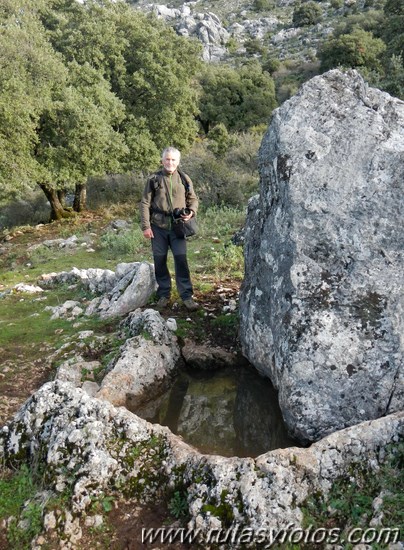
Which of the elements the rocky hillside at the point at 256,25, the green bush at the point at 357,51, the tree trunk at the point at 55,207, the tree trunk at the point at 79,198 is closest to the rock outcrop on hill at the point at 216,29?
the rocky hillside at the point at 256,25

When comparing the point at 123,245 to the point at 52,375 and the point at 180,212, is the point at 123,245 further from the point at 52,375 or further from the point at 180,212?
the point at 52,375

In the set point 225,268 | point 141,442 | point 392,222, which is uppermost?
point 392,222

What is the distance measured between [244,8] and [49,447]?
11077cm

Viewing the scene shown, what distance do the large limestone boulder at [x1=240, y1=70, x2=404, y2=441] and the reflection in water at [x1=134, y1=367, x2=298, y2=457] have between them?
0.48 metres

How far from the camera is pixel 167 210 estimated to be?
285 inches

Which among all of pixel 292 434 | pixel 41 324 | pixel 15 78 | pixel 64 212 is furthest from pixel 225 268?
pixel 64 212

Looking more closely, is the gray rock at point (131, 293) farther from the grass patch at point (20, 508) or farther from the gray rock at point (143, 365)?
the grass patch at point (20, 508)

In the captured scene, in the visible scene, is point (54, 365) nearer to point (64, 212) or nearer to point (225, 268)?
point (225, 268)

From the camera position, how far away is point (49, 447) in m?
4.26

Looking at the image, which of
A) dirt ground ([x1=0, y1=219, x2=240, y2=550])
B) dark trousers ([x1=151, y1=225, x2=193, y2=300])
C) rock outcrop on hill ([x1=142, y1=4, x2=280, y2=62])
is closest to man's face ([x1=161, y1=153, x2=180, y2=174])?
dark trousers ([x1=151, y1=225, x2=193, y2=300])

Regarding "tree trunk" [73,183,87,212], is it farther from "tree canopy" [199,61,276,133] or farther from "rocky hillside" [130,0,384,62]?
"rocky hillside" [130,0,384,62]

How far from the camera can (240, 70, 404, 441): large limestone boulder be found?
486cm

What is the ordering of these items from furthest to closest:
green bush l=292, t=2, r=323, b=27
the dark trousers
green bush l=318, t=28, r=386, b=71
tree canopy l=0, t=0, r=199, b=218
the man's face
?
green bush l=292, t=2, r=323, b=27, green bush l=318, t=28, r=386, b=71, tree canopy l=0, t=0, r=199, b=218, the dark trousers, the man's face

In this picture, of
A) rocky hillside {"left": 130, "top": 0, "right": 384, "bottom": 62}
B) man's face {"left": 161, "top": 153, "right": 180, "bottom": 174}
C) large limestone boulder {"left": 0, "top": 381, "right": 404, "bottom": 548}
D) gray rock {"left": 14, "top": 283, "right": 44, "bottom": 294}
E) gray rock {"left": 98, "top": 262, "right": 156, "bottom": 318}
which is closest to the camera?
large limestone boulder {"left": 0, "top": 381, "right": 404, "bottom": 548}
